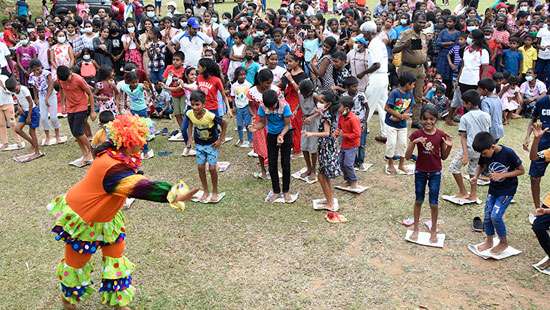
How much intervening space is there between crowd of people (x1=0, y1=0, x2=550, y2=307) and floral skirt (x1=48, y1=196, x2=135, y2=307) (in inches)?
1.0

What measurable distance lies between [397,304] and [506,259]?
1627 mm

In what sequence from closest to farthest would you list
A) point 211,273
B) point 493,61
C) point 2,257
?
1. point 211,273
2. point 2,257
3. point 493,61

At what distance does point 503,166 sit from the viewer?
5707 millimetres

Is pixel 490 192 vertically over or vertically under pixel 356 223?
over

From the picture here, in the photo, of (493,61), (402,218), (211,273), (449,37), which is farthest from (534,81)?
(211,273)

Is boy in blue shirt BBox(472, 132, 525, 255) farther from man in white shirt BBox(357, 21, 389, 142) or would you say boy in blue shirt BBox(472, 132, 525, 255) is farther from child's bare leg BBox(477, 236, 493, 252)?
man in white shirt BBox(357, 21, 389, 142)

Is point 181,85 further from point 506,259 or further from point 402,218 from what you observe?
point 506,259

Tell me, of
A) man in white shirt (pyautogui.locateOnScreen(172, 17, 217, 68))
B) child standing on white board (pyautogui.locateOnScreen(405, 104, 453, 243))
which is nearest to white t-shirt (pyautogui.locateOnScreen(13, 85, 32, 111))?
man in white shirt (pyautogui.locateOnScreen(172, 17, 217, 68))

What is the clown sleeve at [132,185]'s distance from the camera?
425 cm

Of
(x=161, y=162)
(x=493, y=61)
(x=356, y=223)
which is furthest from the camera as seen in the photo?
(x=493, y=61)

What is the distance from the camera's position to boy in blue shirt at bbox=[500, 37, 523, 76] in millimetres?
→ 11650

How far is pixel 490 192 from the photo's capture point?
5.91 metres

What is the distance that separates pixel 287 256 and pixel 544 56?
365 inches

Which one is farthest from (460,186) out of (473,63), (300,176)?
(473,63)
